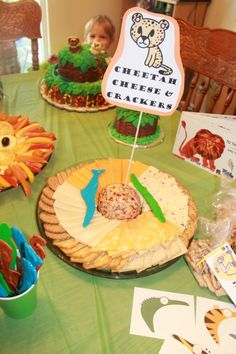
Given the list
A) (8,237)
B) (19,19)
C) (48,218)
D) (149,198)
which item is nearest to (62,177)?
(48,218)

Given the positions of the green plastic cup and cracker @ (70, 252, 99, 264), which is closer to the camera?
the green plastic cup

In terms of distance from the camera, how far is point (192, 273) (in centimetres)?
72

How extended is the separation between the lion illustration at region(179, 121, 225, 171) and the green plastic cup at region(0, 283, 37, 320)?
0.67 meters

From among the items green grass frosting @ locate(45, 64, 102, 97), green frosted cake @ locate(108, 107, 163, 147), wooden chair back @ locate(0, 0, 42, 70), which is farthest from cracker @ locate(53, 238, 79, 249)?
wooden chair back @ locate(0, 0, 42, 70)

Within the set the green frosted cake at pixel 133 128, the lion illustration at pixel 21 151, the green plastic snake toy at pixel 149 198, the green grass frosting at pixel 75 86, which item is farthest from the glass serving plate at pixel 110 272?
the green grass frosting at pixel 75 86

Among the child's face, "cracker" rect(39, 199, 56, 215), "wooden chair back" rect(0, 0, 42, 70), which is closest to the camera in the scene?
"cracker" rect(39, 199, 56, 215)

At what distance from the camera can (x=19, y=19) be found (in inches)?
60.6

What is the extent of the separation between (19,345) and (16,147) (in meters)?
0.55

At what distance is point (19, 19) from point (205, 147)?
3.83 ft

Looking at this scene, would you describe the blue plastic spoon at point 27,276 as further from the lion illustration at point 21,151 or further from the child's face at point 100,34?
the child's face at point 100,34

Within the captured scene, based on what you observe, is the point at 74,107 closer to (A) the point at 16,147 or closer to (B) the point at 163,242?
(A) the point at 16,147

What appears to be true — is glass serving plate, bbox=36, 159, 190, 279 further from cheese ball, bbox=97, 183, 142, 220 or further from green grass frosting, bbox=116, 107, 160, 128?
green grass frosting, bbox=116, 107, 160, 128

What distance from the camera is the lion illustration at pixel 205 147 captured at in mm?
954

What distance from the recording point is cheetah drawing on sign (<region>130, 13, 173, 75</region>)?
71cm
